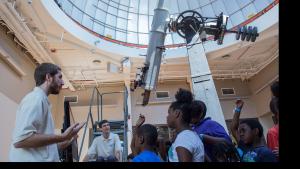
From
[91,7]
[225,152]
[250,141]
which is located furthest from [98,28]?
[225,152]

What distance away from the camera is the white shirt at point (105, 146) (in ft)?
14.3

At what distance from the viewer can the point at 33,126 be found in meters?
1.64

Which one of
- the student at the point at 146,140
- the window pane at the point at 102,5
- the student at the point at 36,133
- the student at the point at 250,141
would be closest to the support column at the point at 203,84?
the student at the point at 250,141

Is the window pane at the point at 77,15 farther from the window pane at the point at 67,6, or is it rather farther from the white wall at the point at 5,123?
the white wall at the point at 5,123

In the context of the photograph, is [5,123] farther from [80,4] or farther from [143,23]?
[143,23]

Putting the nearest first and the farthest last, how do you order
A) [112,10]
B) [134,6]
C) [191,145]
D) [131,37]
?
[191,145] → [131,37] → [112,10] → [134,6]

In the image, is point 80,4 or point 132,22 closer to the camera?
point 80,4

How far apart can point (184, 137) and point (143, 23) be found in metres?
11.5

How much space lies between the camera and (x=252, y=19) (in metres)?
9.80

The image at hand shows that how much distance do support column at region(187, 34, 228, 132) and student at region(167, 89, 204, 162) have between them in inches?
75.1

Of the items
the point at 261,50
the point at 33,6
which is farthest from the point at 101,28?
the point at 261,50

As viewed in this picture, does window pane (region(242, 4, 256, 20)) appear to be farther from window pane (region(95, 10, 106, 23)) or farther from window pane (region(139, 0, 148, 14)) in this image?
window pane (region(95, 10, 106, 23))

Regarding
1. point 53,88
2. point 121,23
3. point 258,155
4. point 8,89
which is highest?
point 121,23
